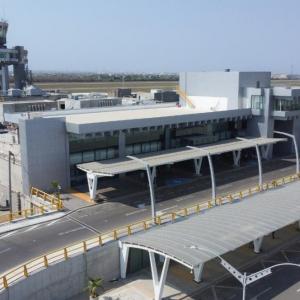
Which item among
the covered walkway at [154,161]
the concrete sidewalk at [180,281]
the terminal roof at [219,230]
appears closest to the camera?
the terminal roof at [219,230]

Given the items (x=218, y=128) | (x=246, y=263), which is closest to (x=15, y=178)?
(x=246, y=263)

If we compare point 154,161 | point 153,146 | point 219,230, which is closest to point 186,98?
point 153,146

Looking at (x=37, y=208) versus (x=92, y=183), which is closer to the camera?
(x=37, y=208)

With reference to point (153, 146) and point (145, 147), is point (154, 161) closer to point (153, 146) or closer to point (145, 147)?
point (145, 147)

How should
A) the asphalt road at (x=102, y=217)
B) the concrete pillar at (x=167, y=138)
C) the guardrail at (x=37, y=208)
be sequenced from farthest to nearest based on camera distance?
the concrete pillar at (x=167, y=138)
the guardrail at (x=37, y=208)
the asphalt road at (x=102, y=217)

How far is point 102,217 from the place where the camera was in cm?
3616

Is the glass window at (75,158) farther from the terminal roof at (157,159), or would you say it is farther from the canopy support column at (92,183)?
the canopy support column at (92,183)

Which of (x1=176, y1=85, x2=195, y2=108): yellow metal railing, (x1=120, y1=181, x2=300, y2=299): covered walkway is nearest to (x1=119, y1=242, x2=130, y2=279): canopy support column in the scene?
(x1=120, y1=181, x2=300, y2=299): covered walkway

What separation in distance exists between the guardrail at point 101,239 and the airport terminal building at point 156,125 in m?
13.0

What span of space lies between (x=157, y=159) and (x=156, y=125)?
5.91 metres

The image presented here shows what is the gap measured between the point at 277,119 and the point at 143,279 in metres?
38.3

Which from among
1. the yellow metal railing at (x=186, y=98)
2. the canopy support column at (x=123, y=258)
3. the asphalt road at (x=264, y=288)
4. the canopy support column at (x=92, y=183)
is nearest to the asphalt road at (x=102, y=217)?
the canopy support column at (x=92, y=183)

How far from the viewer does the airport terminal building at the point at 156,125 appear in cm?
4294

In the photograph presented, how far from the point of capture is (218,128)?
6116 cm
